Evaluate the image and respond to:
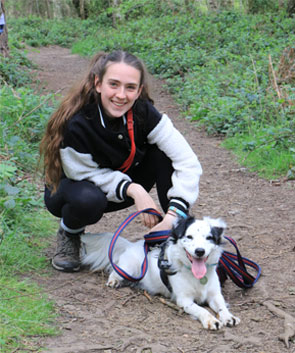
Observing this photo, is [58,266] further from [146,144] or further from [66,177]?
[146,144]

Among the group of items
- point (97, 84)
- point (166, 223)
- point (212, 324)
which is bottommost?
point (212, 324)

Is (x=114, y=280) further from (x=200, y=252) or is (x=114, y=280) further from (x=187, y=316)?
(x=200, y=252)

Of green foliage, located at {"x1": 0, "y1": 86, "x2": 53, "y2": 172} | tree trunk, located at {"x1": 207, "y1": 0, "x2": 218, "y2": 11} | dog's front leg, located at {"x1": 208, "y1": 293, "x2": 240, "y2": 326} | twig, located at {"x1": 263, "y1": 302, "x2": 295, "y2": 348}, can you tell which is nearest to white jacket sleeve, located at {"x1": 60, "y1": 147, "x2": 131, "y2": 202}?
dog's front leg, located at {"x1": 208, "y1": 293, "x2": 240, "y2": 326}

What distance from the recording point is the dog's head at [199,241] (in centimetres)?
244

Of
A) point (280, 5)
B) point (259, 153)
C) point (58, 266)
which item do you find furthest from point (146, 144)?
point (280, 5)

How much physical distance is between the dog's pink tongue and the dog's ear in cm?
16

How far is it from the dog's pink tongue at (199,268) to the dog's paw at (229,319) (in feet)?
0.72

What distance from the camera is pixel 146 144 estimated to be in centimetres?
307

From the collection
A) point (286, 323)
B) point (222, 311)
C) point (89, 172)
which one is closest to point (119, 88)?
point (89, 172)

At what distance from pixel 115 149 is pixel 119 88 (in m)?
0.37

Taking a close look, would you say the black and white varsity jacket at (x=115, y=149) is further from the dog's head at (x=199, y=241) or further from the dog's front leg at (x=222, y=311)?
the dog's front leg at (x=222, y=311)

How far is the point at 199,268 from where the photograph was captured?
2463mm

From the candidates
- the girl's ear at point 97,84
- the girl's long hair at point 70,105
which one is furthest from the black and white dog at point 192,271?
the girl's ear at point 97,84

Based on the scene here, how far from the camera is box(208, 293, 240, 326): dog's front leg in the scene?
94.0 inches
